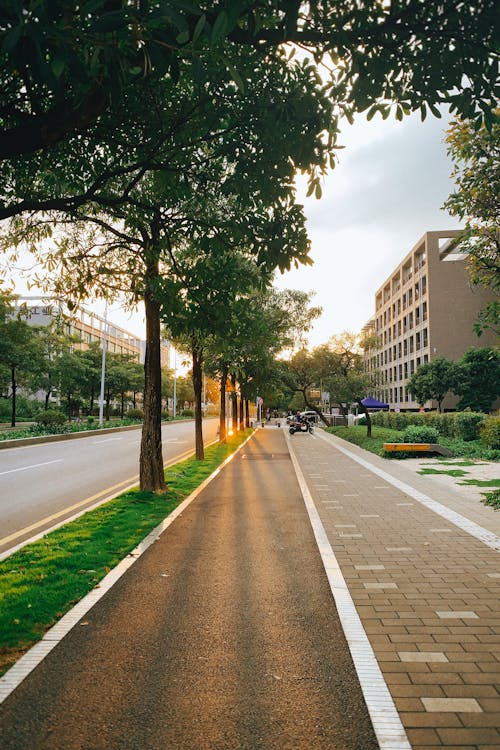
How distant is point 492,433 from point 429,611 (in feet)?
52.1

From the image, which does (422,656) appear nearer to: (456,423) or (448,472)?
(448,472)

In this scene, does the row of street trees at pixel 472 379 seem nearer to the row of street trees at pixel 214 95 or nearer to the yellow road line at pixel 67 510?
the yellow road line at pixel 67 510

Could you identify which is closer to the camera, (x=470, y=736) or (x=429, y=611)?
(x=470, y=736)

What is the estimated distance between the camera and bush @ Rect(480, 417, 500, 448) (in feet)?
61.6

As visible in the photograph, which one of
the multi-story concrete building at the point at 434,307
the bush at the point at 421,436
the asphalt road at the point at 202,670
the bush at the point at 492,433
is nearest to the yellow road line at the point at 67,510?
the asphalt road at the point at 202,670

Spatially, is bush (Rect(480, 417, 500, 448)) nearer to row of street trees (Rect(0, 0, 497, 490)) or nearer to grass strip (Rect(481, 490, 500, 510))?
grass strip (Rect(481, 490, 500, 510))

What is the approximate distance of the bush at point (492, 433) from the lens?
18.8m

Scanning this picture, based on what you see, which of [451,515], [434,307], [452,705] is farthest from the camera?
[434,307]

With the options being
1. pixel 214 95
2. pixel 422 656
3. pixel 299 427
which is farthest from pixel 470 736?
pixel 299 427

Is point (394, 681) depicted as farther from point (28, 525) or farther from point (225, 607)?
point (28, 525)

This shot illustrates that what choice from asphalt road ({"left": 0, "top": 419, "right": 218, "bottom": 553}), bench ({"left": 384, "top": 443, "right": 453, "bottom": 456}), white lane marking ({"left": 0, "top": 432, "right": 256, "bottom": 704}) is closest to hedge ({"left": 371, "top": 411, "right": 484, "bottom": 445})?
bench ({"left": 384, "top": 443, "right": 453, "bottom": 456})

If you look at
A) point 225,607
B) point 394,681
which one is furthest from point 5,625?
point 394,681

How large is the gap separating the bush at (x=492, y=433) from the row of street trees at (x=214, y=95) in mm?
14392

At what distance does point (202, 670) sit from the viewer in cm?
362
